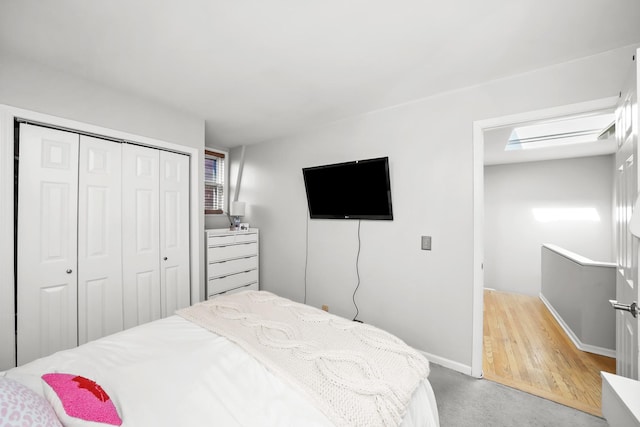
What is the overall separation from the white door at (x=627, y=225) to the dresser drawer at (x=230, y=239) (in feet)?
10.7

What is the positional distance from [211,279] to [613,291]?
412 centimetres

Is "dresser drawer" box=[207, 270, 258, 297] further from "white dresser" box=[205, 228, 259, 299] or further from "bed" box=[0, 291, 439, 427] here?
"bed" box=[0, 291, 439, 427]

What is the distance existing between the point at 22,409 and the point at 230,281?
8.80ft

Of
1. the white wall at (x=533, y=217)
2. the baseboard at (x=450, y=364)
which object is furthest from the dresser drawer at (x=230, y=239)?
the white wall at (x=533, y=217)

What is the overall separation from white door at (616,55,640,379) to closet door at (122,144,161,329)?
129 inches

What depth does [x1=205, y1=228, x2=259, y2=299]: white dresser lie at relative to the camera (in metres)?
3.10

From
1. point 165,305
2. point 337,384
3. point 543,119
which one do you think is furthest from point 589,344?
point 165,305

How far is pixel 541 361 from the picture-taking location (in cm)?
240

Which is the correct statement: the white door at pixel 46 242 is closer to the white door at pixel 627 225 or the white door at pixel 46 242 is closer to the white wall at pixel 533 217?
the white door at pixel 627 225

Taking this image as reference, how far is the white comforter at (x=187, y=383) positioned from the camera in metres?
0.91

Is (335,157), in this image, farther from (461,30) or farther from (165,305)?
(165,305)

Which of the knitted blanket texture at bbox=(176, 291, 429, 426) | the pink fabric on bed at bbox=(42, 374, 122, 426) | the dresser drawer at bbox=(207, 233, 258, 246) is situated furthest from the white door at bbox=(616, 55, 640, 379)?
the dresser drawer at bbox=(207, 233, 258, 246)

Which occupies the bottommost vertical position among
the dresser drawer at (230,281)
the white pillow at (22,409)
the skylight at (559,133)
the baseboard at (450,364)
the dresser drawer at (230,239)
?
the baseboard at (450,364)

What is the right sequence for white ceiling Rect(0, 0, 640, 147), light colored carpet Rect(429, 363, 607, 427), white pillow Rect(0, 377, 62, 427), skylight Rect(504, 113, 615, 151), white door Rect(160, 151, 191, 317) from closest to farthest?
white pillow Rect(0, 377, 62, 427), white ceiling Rect(0, 0, 640, 147), light colored carpet Rect(429, 363, 607, 427), white door Rect(160, 151, 191, 317), skylight Rect(504, 113, 615, 151)
